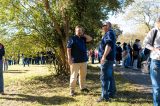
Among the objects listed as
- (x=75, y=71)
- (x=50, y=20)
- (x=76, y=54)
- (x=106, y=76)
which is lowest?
(x=106, y=76)

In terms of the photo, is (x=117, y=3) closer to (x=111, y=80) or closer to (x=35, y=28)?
(x=35, y=28)

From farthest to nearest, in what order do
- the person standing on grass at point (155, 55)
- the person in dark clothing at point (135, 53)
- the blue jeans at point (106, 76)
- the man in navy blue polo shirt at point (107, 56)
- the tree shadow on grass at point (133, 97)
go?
the person in dark clothing at point (135, 53) → the tree shadow on grass at point (133, 97) → the blue jeans at point (106, 76) → the man in navy blue polo shirt at point (107, 56) → the person standing on grass at point (155, 55)

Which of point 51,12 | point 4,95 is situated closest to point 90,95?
point 4,95

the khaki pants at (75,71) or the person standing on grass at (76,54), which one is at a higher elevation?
the person standing on grass at (76,54)

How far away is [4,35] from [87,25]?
3.30 metres

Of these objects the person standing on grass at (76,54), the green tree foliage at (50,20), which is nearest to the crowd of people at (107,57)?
the person standing on grass at (76,54)

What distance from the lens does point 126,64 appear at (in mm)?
23578

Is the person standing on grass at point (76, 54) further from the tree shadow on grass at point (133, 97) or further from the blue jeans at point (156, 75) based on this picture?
the blue jeans at point (156, 75)

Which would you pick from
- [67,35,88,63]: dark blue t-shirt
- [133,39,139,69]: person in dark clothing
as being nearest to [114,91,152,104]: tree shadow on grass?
[67,35,88,63]: dark blue t-shirt

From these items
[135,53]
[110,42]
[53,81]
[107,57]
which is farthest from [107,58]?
[135,53]

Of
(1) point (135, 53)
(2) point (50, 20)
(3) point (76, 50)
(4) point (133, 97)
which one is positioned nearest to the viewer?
(4) point (133, 97)

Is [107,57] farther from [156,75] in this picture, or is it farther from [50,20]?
[50,20]

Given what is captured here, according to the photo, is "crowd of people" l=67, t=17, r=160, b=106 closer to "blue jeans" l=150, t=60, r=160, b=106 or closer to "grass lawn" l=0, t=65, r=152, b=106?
"blue jeans" l=150, t=60, r=160, b=106

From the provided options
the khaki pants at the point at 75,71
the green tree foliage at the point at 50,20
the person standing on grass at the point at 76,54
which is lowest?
the khaki pants at the point at 75,71
